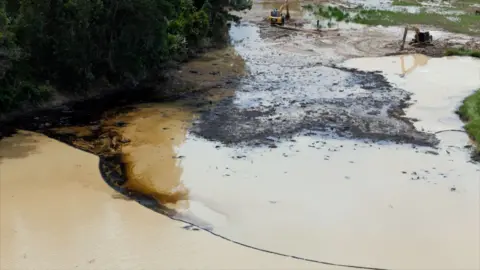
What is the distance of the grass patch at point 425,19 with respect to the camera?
3588cm

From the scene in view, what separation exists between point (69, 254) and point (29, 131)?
7.89 metres

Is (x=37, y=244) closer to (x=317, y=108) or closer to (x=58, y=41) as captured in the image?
(x=58, y=41)

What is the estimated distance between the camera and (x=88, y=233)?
1202cm

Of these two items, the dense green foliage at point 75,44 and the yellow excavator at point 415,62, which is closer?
Answer: the dense green foliage at point 75,44

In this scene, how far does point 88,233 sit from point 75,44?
9659 millimetres

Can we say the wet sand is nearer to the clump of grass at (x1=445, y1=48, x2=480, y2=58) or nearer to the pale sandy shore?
the pale sandy shore

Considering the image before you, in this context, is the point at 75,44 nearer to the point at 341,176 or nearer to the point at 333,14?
the point at 341,176

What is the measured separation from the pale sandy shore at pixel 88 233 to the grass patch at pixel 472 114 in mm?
9272

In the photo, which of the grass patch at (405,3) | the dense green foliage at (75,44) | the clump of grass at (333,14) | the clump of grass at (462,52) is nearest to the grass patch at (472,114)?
the clump of grass at (462,52)

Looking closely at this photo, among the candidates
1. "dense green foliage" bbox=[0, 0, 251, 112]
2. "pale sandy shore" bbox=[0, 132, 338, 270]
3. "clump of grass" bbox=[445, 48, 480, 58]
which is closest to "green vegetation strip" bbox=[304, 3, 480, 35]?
"clump of grass" bbox=[445, 48, 480, 58]

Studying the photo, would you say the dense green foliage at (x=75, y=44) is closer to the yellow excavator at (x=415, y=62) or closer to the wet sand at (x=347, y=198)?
the wet sand at (x=347, y=198)

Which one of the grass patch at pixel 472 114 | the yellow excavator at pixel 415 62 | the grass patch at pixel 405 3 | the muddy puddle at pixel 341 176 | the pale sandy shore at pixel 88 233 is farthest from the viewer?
the grass patch at pixel 405 3

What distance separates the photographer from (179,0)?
23.8 meters

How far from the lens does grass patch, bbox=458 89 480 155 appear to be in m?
17.6
